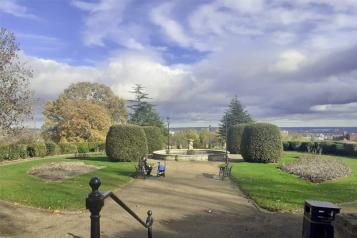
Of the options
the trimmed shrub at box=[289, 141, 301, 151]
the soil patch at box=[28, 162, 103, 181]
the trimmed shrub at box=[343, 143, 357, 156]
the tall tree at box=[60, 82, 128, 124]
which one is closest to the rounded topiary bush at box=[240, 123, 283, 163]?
the soil patch at box=[28, 162, 103, 181]

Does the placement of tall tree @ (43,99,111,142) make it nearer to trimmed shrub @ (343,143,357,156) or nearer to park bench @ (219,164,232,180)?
trimmed shrub @ (343,143,357,156)

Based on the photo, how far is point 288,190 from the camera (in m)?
14.3

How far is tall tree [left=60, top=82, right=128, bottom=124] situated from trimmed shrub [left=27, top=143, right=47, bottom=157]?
59.7 ft

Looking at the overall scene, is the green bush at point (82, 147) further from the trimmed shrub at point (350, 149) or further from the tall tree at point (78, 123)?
the trimmed shrub at point (350, 149)

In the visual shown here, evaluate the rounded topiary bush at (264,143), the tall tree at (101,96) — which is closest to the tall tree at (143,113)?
the tall tree at (101,96)

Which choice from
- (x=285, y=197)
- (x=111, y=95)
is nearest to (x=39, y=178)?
(x=285, y=197)

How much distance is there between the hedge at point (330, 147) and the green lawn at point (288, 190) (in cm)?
1892

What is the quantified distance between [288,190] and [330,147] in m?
27.6

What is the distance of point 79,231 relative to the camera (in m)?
8.65

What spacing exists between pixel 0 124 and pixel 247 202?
55.3 ft

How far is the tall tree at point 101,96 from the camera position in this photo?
2002 inches

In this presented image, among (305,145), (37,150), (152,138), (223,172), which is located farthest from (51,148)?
(305,145)

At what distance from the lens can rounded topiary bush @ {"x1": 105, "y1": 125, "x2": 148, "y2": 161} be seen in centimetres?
2578

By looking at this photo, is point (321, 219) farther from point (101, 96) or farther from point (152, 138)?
point (101, 96)
